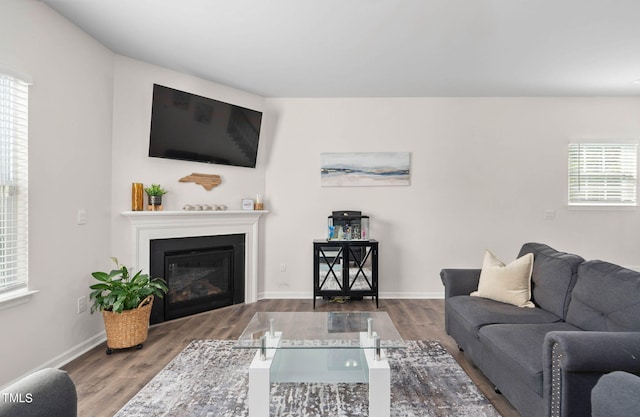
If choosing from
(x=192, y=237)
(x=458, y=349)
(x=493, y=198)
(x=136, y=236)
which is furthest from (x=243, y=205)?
(x=493, y=198)

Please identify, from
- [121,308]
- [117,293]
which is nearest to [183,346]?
[121,308]

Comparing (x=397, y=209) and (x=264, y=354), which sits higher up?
(x=397, y=209)

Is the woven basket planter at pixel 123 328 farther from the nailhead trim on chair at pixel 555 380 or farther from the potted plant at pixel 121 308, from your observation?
the nailhead trim on chair at pixel 555 380

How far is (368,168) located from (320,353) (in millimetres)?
2721

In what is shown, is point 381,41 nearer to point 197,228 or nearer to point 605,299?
point 605,299

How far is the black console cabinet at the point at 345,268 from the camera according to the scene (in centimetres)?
415

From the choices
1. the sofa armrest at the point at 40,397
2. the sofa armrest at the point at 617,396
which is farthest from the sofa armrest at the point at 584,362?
the sofa armrest at the point at 40,397

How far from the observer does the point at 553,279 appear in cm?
253

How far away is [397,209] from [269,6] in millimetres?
2897

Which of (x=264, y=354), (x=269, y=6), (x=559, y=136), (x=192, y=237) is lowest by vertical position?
(x=264, y=354)

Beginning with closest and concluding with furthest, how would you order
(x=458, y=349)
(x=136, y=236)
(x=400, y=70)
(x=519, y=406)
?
1. (x=519, y=406)
2. (x=458, y=349)
3. (x=136, y=236)
4. (x=400, y=70)

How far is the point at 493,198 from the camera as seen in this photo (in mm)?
4555

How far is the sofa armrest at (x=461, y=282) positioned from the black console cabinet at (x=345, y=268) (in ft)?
3.85

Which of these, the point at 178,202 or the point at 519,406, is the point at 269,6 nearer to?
the point at 178,202
